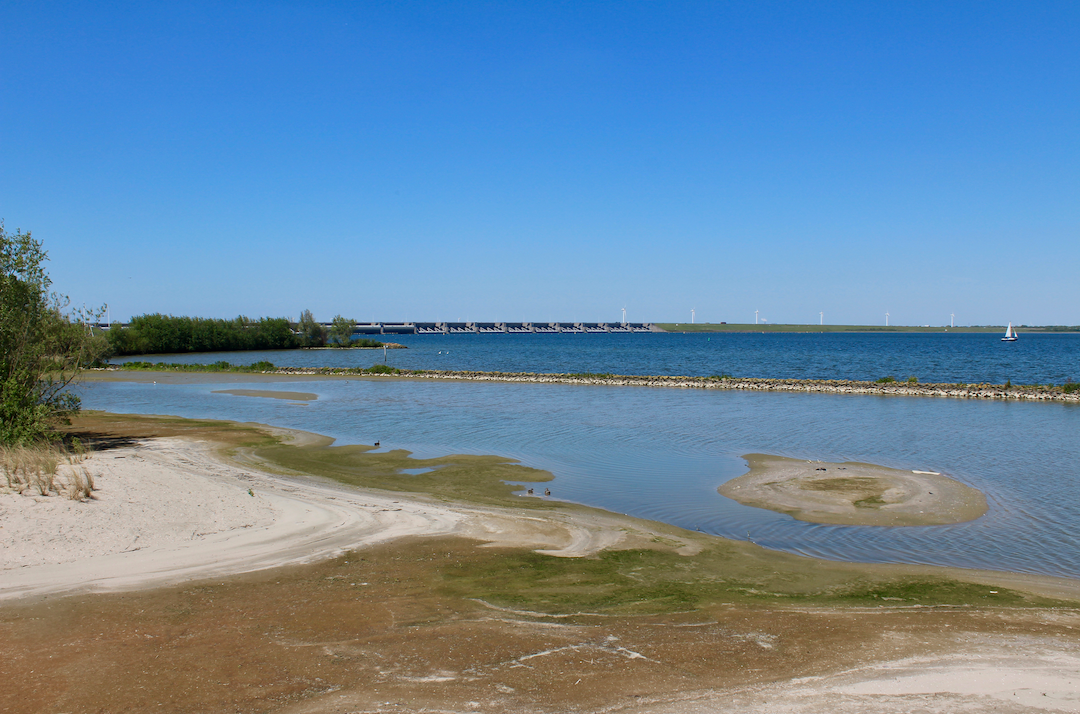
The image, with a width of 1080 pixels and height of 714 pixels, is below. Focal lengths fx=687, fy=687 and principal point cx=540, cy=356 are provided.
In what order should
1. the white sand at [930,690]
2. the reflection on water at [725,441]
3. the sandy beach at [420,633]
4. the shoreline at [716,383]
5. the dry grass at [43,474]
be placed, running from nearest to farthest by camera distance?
A: the white sand at [930,690] < the sandy beach at [420,633] < the dry grass at [43,474] < the reflection on water at [725,441] < the shoreline at [716,383]

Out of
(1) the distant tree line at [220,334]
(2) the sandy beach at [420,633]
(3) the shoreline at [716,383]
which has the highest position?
(1) the distant tree line at [220,334]

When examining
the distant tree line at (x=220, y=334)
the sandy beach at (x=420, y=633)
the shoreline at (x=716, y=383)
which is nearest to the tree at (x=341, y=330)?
the distant tree line at (x=220, y=334)

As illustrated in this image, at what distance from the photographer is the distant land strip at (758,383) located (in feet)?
148

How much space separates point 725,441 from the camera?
1043 inches

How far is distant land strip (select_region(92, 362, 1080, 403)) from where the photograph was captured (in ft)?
148

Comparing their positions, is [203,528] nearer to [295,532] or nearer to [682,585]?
[295,532]

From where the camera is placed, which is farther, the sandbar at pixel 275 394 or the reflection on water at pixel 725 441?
the sandbar at pixel 275 394

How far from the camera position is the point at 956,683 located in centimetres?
738

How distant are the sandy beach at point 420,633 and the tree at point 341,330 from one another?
383ft

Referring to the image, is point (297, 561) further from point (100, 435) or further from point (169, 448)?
point (100, 435)

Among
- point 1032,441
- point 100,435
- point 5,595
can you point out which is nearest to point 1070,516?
point 1032,441

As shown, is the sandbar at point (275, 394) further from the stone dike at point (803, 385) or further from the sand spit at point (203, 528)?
the sand spit at point (203, 528)

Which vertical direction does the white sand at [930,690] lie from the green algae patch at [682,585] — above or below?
above

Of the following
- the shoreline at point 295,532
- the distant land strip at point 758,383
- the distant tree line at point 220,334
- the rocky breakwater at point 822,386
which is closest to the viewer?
the shoreline at point 295,532
